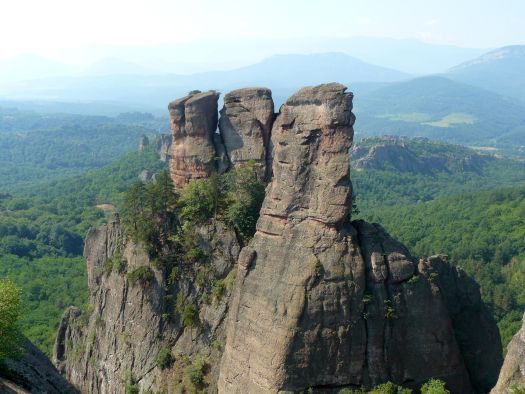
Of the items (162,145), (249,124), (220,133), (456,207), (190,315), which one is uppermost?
(249,124)

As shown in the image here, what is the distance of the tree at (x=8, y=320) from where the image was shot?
2452 cm

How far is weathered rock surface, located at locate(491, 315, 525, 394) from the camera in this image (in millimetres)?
20156

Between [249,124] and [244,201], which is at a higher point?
[249,124]

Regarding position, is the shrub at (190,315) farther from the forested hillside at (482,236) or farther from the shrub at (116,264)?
the forested hillside at (482,236)

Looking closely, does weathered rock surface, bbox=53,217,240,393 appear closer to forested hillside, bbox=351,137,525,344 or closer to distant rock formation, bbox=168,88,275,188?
distant rock formation, bbox=168,88,275,188

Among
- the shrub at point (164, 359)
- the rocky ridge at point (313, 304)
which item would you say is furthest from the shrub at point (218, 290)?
the shrub at point (164, 359)

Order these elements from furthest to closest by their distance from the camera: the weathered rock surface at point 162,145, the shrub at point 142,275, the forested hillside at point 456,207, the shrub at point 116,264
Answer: the weathered rock surface at point 162,145 → the forested hillside at point 456,207 → the shrub at point 116,264 → the shrub at point 142,275

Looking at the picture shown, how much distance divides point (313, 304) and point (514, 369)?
8177 mm

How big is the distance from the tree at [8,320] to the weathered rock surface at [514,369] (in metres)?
21.2

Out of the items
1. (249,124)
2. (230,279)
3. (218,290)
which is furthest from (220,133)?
(218,290)

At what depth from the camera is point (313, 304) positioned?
23156 millimetres

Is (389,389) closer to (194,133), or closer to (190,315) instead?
(190,315)

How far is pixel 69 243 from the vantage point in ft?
264

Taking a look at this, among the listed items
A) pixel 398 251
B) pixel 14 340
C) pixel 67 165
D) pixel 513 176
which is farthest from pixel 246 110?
pixel 67 165
